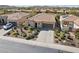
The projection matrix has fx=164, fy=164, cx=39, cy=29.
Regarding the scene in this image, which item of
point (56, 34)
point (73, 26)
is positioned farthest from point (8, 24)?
point (73, 26)

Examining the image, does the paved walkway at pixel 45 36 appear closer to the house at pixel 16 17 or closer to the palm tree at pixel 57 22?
the palm tree at pixel 57 22

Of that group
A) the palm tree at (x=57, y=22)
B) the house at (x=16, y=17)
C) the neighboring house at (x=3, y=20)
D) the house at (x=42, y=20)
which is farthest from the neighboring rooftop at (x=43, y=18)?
the neighboring house at (x=3, y=20)

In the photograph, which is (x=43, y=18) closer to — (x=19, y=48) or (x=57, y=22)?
(x=57, y=22)

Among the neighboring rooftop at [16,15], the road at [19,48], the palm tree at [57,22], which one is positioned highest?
the neighboring rooftop at [16,15]

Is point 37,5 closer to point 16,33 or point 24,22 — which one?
point 24,22
